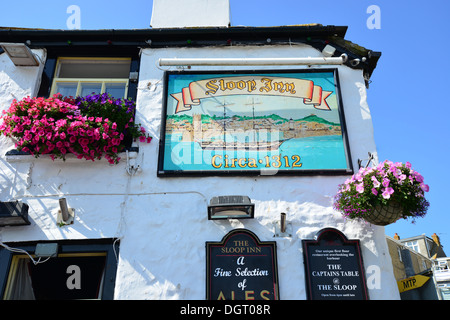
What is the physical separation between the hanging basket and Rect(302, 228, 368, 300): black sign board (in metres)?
0.46

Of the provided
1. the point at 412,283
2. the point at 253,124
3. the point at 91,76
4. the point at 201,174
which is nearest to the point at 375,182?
the point at 412,283

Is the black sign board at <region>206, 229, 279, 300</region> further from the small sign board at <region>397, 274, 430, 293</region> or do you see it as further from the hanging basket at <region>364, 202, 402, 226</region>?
the small sign board at <region>397, 274, 430, 293</region>

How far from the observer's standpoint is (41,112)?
636 centimetres

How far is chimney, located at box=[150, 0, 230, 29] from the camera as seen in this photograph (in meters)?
8.31

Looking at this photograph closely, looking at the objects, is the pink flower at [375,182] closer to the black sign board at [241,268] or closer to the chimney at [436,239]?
the black sign board at [241,268]

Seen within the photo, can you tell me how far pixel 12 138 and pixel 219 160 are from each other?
307cm

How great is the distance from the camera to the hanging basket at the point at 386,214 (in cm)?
534

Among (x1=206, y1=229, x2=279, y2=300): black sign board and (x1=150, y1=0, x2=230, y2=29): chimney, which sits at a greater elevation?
(x1=150, y1=0, x2=230, y2=29): chimney

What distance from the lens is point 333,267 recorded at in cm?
553

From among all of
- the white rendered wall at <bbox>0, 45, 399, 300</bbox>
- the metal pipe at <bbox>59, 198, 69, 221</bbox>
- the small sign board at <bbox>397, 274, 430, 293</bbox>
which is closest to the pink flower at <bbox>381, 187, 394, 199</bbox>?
the white rendered wall at <bbox>0, 45, 399, 300</bbox>

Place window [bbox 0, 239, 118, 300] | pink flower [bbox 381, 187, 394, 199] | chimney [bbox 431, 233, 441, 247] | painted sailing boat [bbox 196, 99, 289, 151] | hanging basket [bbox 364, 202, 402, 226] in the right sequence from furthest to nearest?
chimney [bbox 431, 233, 441, 247] < painted sailing boat [bbox 196, 99, 289, 151] < window [bbox 0, 239, 118, 300] < hanging basket [bbox 364, 202, 402, 226] < pink flower [bbox 381, 187, 394, 199]

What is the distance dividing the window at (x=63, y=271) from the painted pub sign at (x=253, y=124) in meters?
1.37
